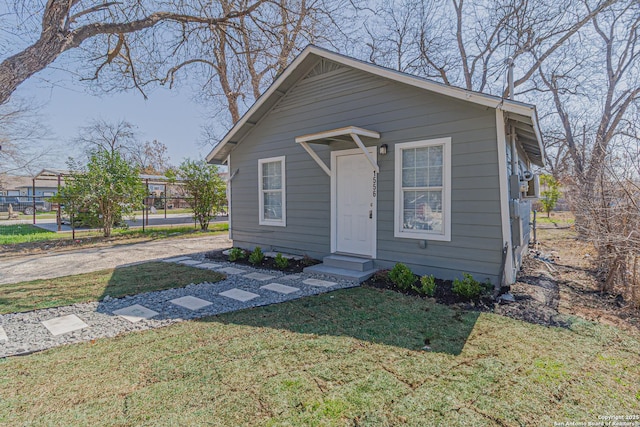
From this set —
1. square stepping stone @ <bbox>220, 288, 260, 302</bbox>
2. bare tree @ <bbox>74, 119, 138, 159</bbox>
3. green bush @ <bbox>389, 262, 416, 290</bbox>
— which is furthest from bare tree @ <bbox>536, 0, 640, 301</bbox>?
bare tree @ <bbox>74, 119, 138, 159</bbox>

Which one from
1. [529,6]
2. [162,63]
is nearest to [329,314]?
[162,63]

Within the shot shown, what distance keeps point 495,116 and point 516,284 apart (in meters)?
2.51

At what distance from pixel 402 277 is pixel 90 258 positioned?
7.41m

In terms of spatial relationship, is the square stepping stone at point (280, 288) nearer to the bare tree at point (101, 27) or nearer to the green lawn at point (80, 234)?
the bare tree at point (101, 27)

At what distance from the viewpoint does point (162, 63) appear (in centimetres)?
987

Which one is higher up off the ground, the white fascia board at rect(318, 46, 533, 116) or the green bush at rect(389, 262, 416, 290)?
the white fascia board at rect(318, 46, 533, 116)

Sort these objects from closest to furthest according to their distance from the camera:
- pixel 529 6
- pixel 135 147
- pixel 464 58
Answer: pixel 529 6 < pixel 464 58 < pixel 135 147

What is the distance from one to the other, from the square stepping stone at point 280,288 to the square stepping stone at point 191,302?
986mm

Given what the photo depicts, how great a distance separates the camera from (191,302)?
439 cm

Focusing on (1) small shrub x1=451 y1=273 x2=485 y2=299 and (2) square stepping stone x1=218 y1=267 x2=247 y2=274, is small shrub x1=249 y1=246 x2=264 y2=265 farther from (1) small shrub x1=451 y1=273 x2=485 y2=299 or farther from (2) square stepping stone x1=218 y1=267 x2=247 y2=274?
(1) small shrub x1=451 y1=273 x2=485 y2=299

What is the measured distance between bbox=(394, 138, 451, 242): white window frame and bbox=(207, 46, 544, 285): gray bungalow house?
0.05 feet

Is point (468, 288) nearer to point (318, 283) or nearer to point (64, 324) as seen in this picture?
point (318, 283)

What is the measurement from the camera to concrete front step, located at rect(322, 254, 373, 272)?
564 cm

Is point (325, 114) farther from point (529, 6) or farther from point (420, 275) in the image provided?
point (529, 6)
